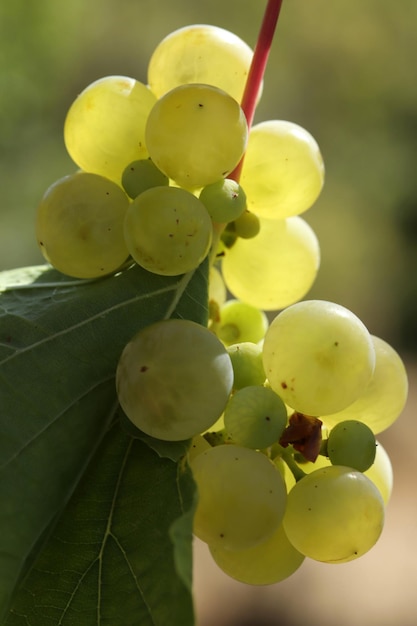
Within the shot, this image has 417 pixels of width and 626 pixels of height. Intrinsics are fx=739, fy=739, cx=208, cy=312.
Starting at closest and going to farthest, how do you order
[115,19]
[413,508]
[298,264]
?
1. [298,264]
2. [413,508]
3. [115,19]

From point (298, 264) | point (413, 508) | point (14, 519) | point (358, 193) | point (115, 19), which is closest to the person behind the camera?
point (14, 519)

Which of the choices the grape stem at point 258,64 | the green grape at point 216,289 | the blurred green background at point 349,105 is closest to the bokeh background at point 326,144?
the blurred green background at point 349,105

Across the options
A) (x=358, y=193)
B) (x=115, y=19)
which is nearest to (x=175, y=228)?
(x=115, y=19)

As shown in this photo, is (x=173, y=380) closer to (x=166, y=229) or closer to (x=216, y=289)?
(x=166, y=229)

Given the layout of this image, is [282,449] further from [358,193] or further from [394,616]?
[358,193]

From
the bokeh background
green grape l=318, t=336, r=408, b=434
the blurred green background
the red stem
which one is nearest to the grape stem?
the red stem

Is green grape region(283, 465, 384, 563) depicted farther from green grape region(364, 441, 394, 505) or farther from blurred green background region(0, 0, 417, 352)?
blurred green background region(0, 0, 417, 352)
